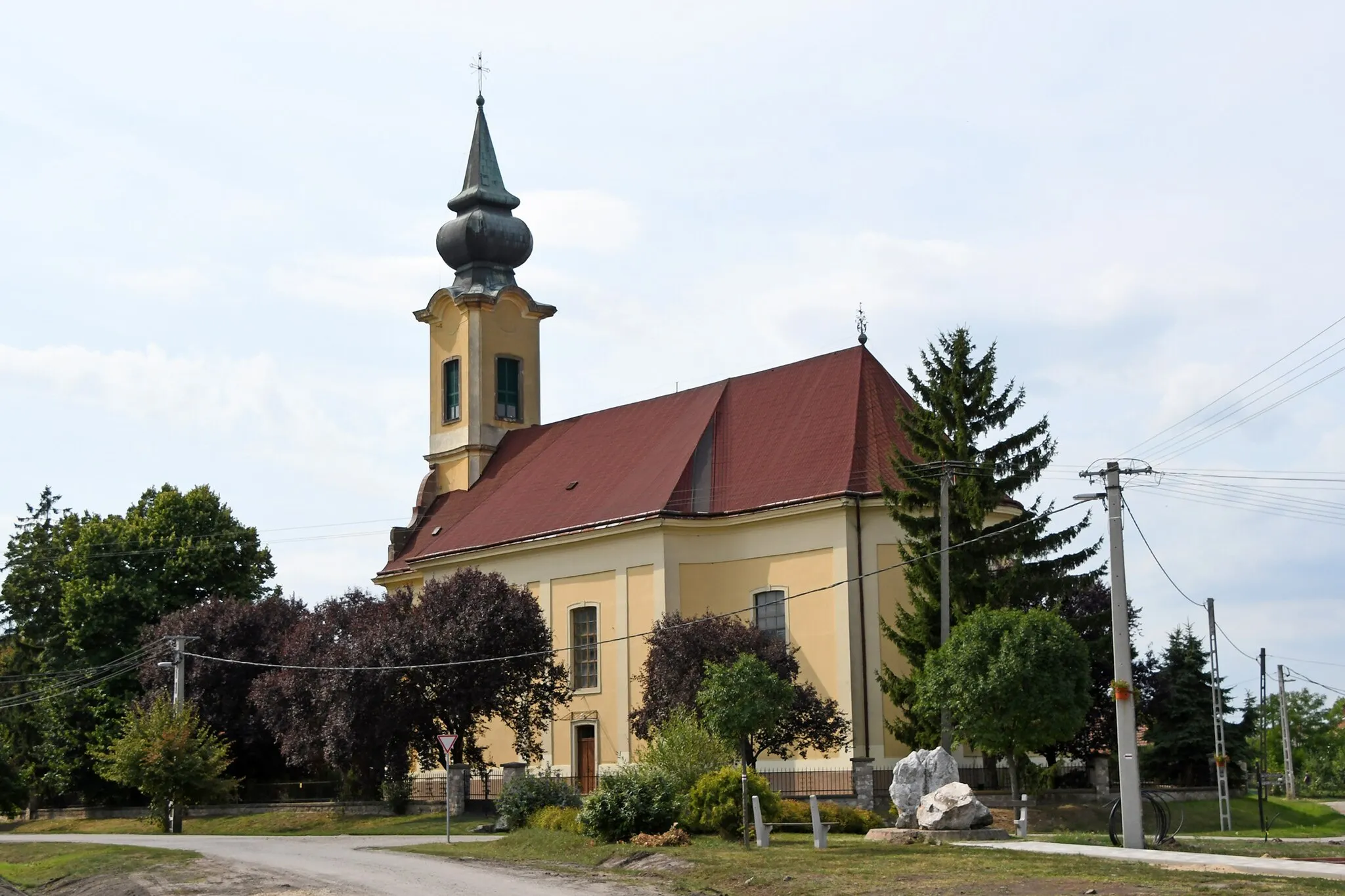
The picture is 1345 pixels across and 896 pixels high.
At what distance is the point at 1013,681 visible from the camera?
105ft

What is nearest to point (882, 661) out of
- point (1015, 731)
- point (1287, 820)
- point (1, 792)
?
point (1015, 731)

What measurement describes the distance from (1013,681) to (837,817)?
17.9ft

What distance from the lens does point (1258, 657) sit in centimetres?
3759

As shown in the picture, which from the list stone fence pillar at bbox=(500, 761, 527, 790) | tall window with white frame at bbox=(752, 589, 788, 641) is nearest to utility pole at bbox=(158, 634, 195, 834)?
stone fence pillar at bbox=(500, 761, 527, 790)

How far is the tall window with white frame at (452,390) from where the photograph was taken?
55.1 metres

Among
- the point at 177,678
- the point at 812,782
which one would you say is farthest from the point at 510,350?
the point at 812,782

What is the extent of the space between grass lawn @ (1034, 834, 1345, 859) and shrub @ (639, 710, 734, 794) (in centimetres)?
662

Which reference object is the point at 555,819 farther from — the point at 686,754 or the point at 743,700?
the point at 743,700

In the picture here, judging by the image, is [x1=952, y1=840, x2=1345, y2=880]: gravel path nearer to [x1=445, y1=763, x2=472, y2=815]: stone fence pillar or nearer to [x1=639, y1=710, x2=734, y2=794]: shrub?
[x1=639, y1=710, x2=734, y2=794]: shrub

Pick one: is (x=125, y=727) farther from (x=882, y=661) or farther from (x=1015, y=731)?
(x=1015, y=731)

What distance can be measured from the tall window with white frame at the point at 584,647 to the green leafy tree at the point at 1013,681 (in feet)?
44.9

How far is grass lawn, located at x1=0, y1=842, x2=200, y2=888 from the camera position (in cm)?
2455

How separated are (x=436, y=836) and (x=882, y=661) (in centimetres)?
1245

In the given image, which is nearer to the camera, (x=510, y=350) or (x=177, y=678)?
(x=177, y=678)
